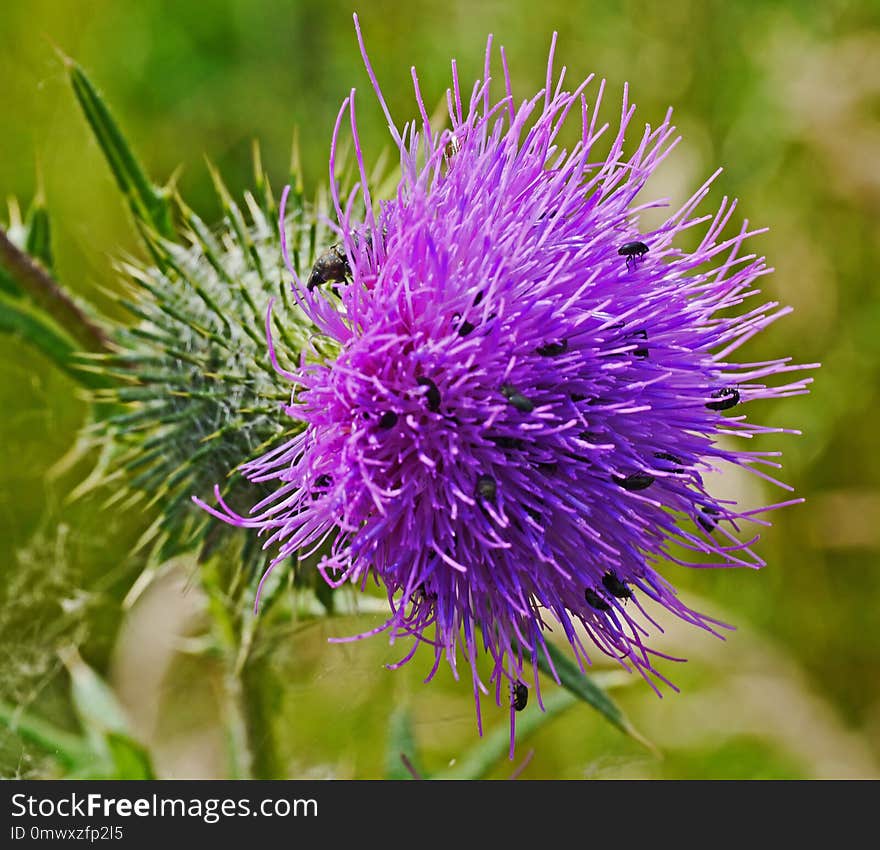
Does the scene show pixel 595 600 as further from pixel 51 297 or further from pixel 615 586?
pixel 51 297

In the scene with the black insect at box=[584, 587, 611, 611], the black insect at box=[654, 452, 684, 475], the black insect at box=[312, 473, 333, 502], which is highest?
the black insect at box=[312, 473, 333, 502]

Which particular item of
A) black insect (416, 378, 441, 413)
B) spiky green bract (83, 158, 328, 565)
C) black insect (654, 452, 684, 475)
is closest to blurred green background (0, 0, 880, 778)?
spiky green bract (83, 158, 328, 565)

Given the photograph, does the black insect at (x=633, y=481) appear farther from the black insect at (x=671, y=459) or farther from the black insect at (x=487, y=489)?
the black insect at (x=487, y=489)

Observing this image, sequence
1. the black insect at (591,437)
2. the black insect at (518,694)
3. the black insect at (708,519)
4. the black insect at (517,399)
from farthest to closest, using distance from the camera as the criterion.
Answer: the black insect at (708,519)
the black insect at (518,694)
the black insect at (591,437)
the black insect at (517,399)

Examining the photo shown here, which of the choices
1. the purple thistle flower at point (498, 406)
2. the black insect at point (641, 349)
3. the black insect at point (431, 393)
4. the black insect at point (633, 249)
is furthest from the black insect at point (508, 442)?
the black insect at point (633, 249)

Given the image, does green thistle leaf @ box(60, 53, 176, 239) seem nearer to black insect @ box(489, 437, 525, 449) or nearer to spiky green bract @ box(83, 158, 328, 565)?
spiky green bract @ box(83, 158, 328, 565)
